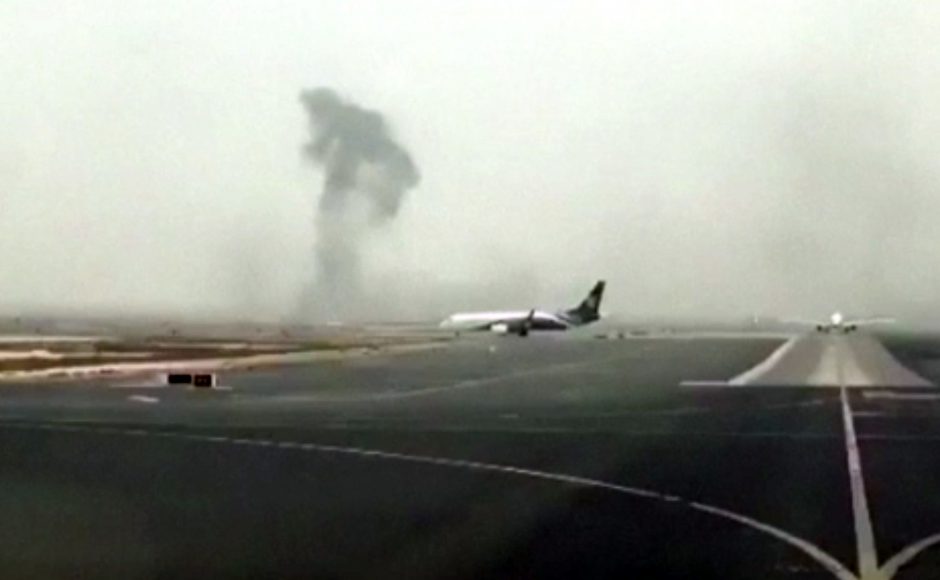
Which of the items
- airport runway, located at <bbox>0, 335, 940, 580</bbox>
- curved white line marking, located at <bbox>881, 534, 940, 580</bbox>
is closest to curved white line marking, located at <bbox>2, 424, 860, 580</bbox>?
airport runway, located at <bbox>0, 335, 940, 580</bbox>

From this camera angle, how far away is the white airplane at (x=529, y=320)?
556 feet

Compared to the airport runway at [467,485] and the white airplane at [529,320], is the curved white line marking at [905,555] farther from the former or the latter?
the white airplane at [529,320]

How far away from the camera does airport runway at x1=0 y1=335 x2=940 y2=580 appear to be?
17938mm

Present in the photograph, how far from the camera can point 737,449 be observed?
3466 cm

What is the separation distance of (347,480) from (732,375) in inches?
1928

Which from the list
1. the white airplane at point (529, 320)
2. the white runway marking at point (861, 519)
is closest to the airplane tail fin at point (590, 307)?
the white airplane at point (529, 320)

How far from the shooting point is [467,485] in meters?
26.5

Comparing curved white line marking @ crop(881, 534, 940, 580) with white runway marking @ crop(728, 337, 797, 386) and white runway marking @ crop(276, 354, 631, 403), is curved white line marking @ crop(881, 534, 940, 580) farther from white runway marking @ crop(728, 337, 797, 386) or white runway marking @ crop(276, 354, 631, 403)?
white runway marking @ crop(728, 337, 797, 386)

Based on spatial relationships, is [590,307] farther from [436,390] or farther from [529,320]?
[436,390]

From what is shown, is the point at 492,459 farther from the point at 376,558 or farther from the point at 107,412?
the point at 107,412

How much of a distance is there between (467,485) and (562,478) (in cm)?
218

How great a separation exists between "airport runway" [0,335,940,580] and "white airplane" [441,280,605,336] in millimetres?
112797

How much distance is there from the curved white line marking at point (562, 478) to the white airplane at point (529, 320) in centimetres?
12590

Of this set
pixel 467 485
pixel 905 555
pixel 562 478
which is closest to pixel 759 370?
pixel 562 478
